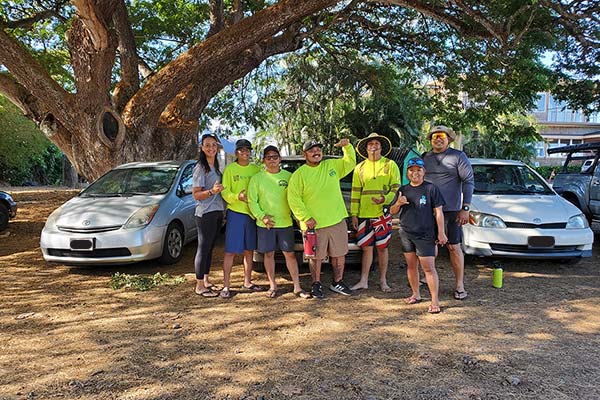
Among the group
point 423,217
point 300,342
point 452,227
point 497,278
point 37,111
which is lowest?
point 300,342

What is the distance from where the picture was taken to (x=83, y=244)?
577 cm

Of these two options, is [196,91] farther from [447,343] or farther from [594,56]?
[594,56]

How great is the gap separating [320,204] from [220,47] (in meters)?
4.44

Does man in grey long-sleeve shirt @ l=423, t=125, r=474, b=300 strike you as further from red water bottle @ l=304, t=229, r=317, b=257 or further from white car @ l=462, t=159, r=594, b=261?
red water bottle @ l=304, t=229, r=317, b=257

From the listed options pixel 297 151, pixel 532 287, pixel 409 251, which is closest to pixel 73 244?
pixel 409 251

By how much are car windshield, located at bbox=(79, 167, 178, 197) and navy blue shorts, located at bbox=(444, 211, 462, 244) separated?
4066 mm

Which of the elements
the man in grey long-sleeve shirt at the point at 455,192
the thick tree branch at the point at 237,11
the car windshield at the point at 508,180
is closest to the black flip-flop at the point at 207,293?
the man in grey long-sleeve shirt at the point at 455,192

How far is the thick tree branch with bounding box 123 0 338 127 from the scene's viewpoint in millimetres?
7695

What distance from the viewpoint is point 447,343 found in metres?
3.80

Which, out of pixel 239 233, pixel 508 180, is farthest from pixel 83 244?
pixel 508 180

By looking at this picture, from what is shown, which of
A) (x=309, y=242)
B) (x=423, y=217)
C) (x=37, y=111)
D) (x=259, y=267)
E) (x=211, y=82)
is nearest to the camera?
(x=423, y=217)

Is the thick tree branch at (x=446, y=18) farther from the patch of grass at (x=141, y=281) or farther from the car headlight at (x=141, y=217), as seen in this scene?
the patch of grass at (x=141, y=281)

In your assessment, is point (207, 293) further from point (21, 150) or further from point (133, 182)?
point (21, 150)

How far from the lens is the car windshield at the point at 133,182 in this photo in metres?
6.85
